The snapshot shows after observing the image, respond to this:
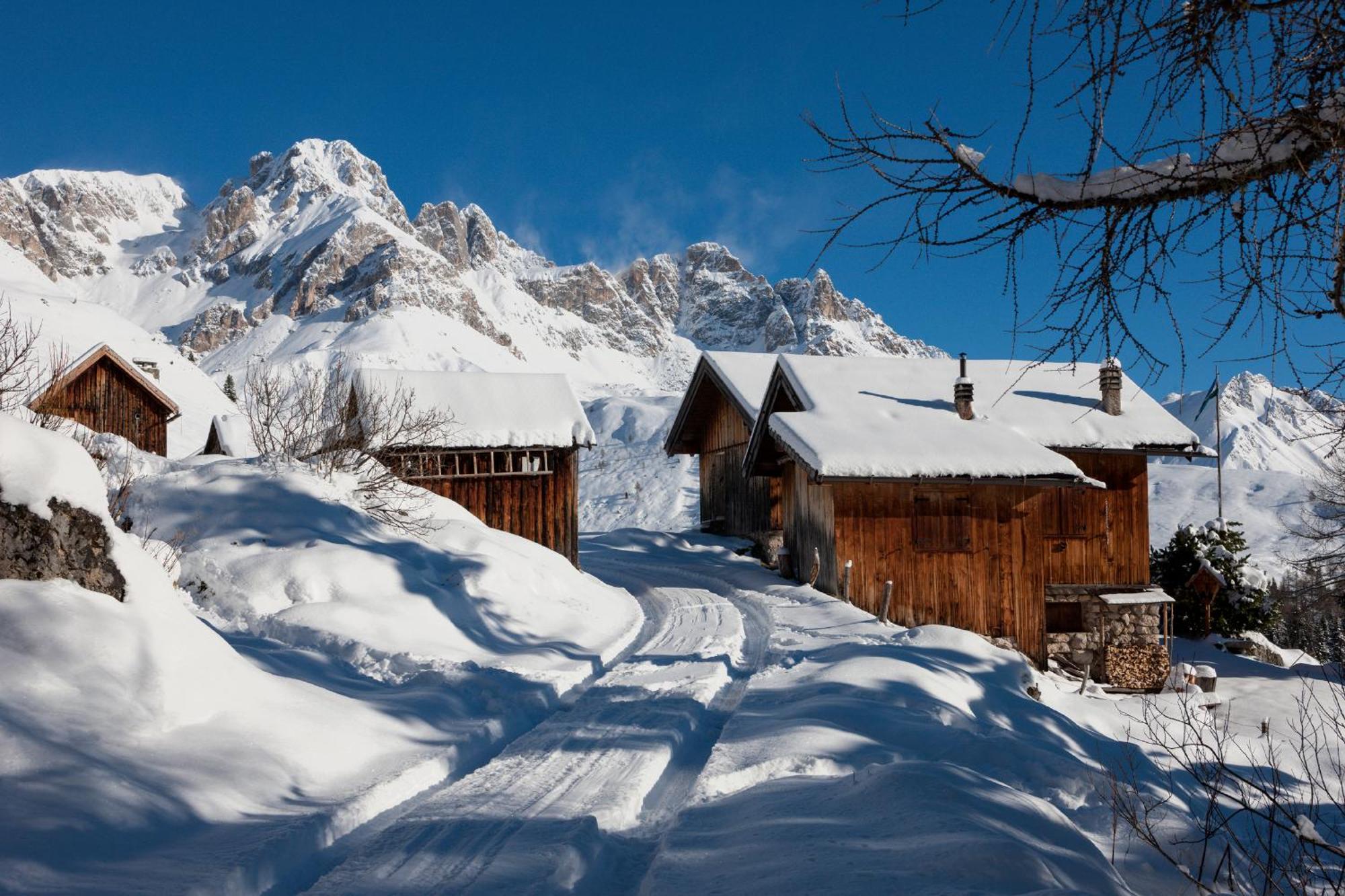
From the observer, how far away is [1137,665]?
1938 cm

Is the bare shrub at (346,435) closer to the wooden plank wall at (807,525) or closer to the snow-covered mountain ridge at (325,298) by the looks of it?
the wooden plank wall at (807,525)

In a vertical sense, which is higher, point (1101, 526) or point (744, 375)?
point (744, 375)

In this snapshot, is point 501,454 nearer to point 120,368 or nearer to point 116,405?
point 120,368

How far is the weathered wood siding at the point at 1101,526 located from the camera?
19.1m

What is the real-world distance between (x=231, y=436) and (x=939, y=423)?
23.6 m

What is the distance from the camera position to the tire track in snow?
13.5ft

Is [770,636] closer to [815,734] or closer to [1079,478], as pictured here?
[815,734]

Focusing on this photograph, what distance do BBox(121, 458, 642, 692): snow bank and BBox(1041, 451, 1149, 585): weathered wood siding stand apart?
1067 centimetres

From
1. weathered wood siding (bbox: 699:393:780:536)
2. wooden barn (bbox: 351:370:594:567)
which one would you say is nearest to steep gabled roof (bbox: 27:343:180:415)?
wooden barn (bbox: 351:370:594:567)

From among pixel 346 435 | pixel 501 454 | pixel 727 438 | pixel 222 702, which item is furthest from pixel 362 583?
pixel 727 438

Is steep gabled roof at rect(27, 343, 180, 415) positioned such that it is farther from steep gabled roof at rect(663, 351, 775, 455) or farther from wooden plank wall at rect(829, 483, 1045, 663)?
wooden plank wall at rect(829, 483, 1045, 663)

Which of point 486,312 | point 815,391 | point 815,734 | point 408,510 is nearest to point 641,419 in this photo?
point 815,391

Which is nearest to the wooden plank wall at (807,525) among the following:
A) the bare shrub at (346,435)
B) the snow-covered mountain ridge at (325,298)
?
the bare shrub at (346,435)

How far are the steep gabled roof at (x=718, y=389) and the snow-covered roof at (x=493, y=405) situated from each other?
5.88m
